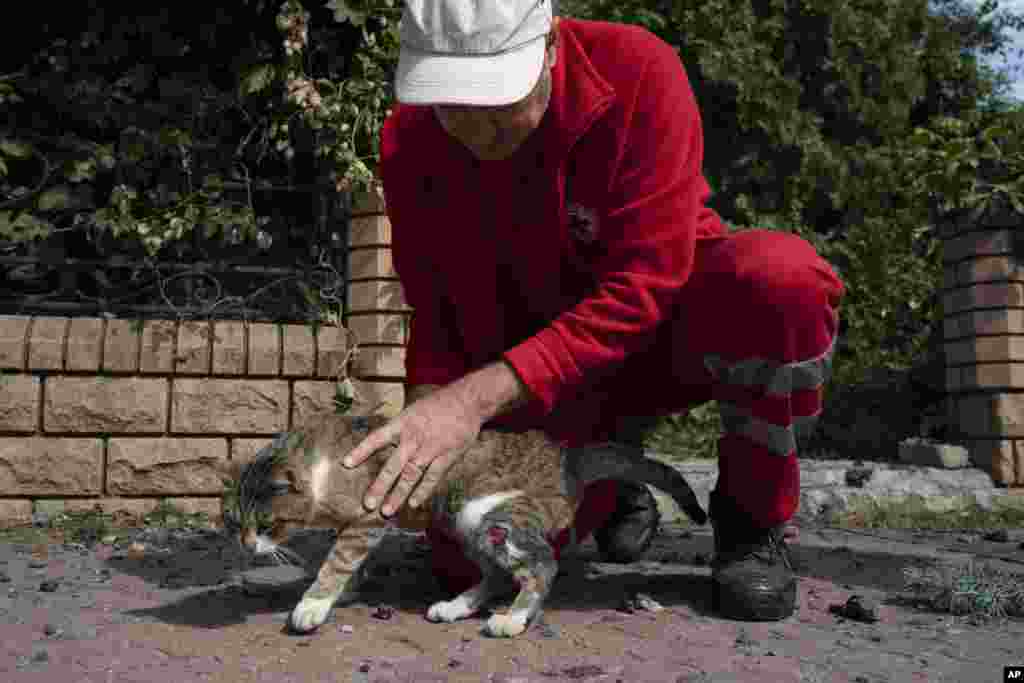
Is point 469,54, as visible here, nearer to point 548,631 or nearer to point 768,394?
point 768,394

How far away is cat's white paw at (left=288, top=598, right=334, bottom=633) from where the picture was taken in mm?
2441

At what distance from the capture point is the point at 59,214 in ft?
15.0

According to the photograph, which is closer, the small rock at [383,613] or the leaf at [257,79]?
the small rock at [383,613]

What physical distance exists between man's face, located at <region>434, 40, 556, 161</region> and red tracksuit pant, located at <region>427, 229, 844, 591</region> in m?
0.66

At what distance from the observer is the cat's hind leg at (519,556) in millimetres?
2521

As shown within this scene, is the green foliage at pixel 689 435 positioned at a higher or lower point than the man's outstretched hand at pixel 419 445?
lower

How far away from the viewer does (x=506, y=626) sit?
2.45 meters

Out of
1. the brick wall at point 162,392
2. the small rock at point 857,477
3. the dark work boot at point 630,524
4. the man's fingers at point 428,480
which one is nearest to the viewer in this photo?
the man's fingers at point 428,480

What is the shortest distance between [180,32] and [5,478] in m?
2.35

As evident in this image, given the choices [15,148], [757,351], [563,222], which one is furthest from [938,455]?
[15,148]

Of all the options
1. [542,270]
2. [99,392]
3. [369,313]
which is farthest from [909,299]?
[99,392]

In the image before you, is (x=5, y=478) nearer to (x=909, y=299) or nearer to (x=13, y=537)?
(x=13, y=537)

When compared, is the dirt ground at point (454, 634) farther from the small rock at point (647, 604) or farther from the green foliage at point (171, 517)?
the green foliage at point (171, 517)

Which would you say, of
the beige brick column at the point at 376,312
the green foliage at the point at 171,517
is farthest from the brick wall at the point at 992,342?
the green foliage at the point at 171,517
